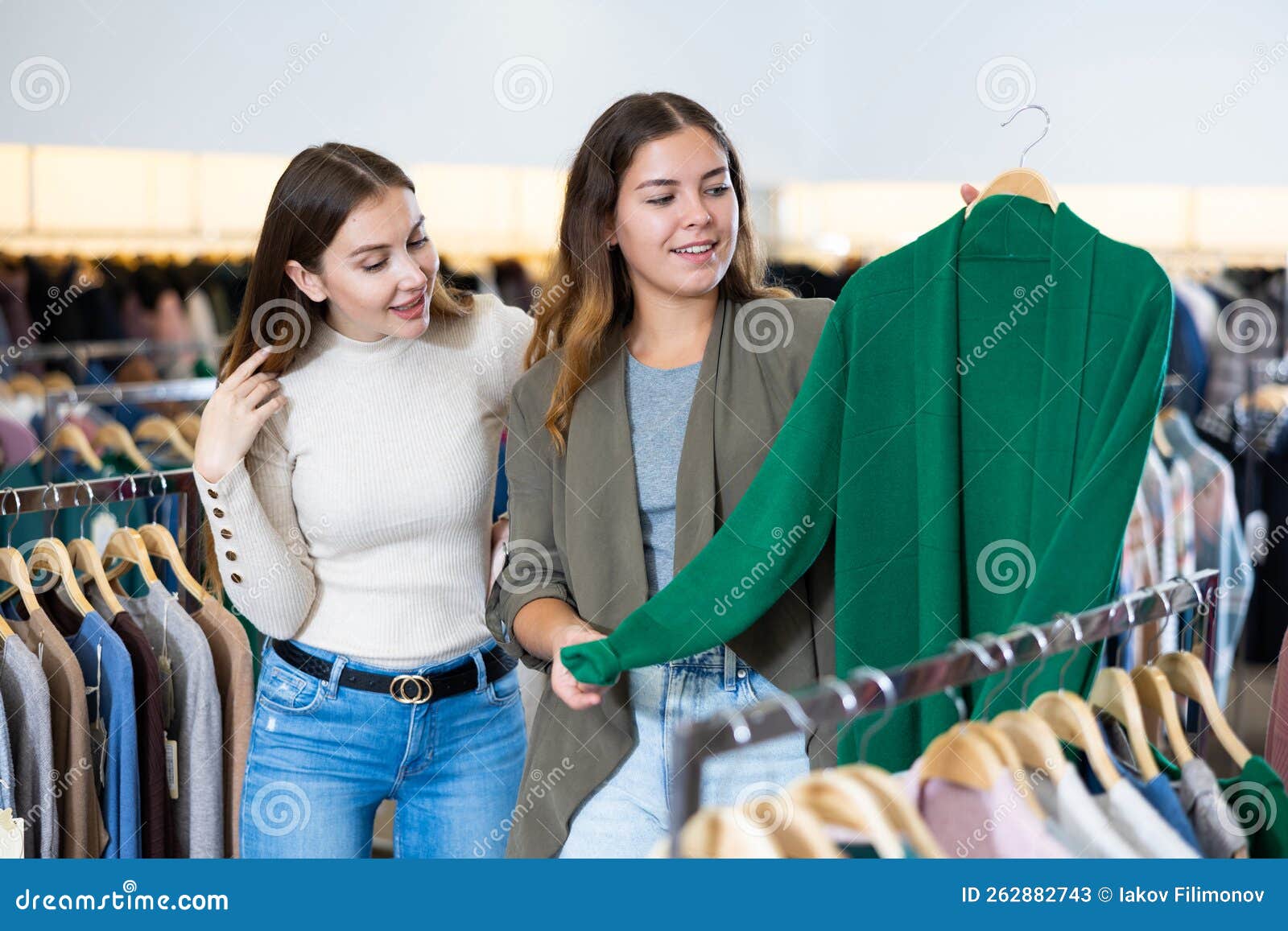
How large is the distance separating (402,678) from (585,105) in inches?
153

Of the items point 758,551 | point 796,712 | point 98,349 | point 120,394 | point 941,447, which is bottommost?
point 796,712

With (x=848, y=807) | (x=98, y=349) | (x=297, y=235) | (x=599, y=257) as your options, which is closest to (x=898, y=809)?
(x=848, y=807)

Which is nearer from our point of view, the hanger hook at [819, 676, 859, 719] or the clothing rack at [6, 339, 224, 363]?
the hanger hook at [819, 676, 859, 719]

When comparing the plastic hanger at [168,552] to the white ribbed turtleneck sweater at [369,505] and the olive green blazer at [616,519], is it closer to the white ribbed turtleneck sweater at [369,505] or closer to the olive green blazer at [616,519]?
the white ribbed turtleneck sweater at [369,505]

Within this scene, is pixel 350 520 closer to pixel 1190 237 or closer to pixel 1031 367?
pixel 1031 367

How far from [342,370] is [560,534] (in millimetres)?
444

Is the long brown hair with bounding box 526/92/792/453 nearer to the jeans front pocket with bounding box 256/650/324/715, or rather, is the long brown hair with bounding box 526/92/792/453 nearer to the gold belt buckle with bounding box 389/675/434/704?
the gold belt buckle with bounding box 389/675/434/704

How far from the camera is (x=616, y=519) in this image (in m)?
1.65

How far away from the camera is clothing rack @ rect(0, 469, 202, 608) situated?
1.97m

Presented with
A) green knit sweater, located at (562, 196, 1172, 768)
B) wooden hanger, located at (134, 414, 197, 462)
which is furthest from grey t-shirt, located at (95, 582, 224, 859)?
wooden hanger, located at (134, 414, 197, 462)

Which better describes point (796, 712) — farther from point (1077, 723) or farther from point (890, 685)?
point (1077, 723)

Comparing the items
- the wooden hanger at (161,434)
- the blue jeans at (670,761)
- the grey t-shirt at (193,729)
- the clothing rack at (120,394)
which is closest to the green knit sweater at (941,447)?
the blue jeans at (670,761)

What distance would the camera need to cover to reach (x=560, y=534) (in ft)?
5.65

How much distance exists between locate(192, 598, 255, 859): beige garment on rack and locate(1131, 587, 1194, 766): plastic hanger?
53.0 inches
